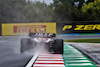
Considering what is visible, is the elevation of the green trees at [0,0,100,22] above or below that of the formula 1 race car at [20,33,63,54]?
above

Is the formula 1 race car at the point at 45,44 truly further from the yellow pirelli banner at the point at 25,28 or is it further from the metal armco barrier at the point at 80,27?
the metal armco barrier at the point at 80,27

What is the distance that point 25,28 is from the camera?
103ft

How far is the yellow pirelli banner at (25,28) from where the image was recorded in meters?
31.4

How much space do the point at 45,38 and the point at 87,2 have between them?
187 feet

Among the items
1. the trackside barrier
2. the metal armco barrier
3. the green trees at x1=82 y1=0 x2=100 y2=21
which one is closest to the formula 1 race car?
the trackside barrier

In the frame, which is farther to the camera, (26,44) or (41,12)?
(41,12)

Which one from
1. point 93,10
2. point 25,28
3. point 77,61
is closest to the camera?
point 77,61

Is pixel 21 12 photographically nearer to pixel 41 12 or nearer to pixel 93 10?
pixel 41 12

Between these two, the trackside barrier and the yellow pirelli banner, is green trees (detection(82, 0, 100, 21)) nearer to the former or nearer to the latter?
the yellow pirelli banner

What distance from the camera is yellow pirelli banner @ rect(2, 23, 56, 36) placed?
1235 inches

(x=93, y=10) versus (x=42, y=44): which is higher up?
(x=93, y=10)

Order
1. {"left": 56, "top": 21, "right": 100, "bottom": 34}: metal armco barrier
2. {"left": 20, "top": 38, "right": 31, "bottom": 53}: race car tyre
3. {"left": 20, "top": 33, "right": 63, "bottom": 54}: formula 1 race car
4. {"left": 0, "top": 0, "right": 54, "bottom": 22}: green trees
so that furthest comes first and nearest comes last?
{"left": 0, "top": 0, "right": 54, "bottom": 22}: green trees
{"left": 56, "top": 21, "right": 100, "bottom": 34}: metal armco barrier
{"left": 20, "top": 38, "right": 31, "bottom": 53}: race car tyre
{"left": 20, "top": 33, "right": 63, "bottom": 54}: formula 1 race car

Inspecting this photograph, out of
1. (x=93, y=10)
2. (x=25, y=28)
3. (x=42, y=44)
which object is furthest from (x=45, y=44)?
(x=93, y=10)

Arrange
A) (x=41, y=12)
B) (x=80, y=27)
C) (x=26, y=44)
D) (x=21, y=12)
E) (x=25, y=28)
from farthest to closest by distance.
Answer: (x=41, y=12) < (x=21, y=12) < (x=25, y=28) < (x=80, y=27) < (x=26, y=44)
